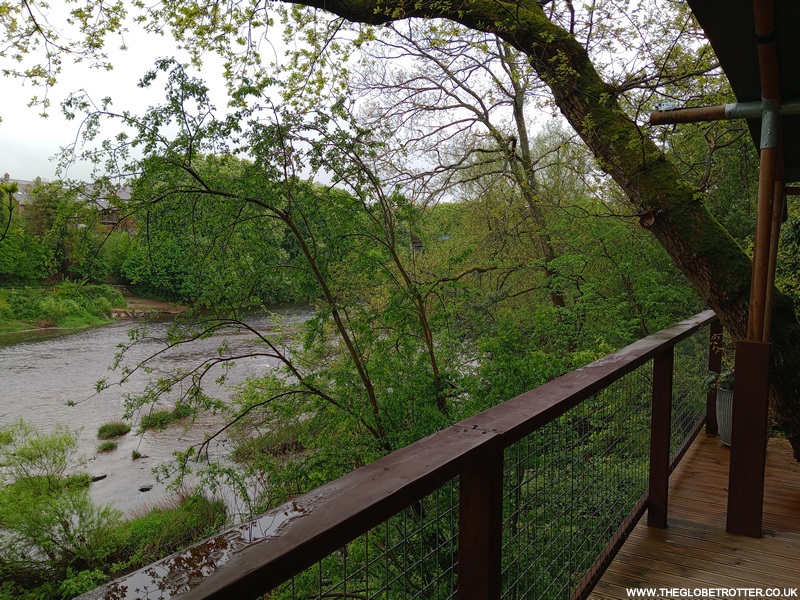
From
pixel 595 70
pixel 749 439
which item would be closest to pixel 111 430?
pixel 595 70

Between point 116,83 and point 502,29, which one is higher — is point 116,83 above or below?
below

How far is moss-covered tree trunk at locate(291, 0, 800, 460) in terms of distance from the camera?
3.68 meters

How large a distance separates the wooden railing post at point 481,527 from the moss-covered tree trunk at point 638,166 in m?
3.24

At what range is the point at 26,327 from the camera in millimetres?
17406

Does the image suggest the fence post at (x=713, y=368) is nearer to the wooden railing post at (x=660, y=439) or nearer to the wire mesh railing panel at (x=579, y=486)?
the wire mesh railing panel at (x=579, y=486)

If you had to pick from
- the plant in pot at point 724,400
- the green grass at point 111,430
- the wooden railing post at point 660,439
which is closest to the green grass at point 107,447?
the green grass at point 111,430

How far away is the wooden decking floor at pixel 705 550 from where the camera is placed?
215 cm

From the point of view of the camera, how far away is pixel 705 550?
243 centimetres

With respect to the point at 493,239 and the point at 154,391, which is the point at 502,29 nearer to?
the point at 154,391

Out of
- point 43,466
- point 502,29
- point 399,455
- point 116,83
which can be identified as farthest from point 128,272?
point 43,466

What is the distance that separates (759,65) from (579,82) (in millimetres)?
2923

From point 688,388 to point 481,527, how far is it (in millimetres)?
3642

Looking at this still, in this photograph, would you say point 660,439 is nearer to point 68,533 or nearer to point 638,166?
point 638,166

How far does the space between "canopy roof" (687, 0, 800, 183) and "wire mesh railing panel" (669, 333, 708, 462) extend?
1751 millimetres
